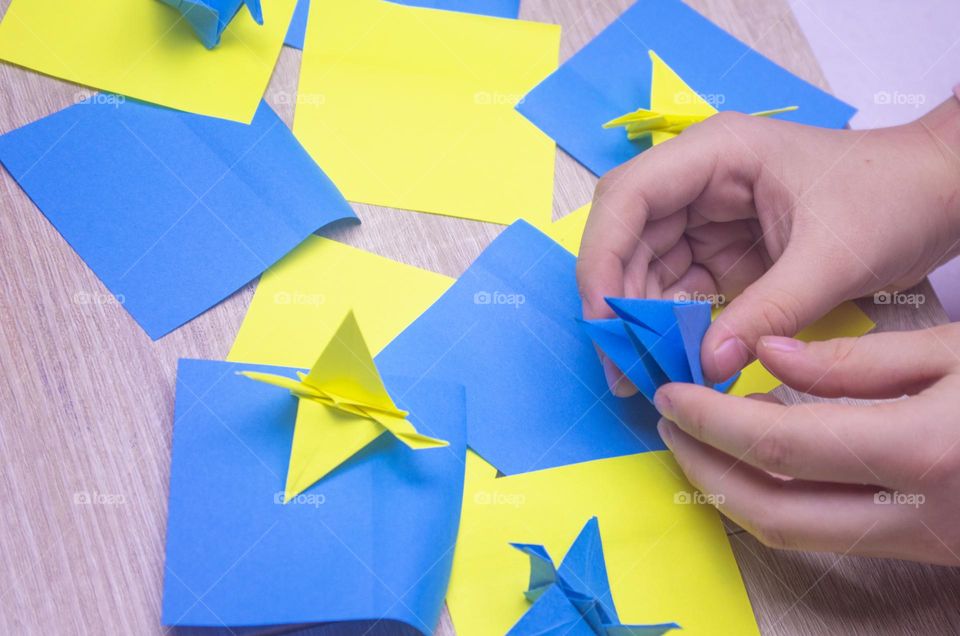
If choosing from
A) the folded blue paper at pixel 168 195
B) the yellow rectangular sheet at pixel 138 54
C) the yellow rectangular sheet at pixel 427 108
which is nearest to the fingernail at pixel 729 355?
the yellow rectangular sheet at pixel 427 108

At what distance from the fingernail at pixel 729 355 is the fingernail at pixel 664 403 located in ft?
0.14

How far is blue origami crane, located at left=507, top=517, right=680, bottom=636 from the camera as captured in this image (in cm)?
54

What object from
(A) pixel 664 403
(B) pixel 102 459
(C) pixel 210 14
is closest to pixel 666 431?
(A) pixel 664 403

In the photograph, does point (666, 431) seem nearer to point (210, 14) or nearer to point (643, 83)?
point (643, 83)

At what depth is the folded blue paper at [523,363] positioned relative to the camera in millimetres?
632

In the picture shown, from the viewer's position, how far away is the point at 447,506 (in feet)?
1.91

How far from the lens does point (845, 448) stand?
514 millimetres

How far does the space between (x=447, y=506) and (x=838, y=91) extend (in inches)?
30.2

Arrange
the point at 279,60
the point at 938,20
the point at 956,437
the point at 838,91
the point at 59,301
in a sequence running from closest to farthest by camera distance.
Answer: the point at 956,437
the point at 59,301
the point at 279,60
the point at 838,91
the point at 938,20

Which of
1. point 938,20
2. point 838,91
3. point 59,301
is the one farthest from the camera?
point 938,20

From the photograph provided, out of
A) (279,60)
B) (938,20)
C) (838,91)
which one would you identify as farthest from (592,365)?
(938,20)

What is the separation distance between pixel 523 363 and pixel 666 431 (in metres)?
0.12

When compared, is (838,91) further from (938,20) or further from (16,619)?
(16,619)

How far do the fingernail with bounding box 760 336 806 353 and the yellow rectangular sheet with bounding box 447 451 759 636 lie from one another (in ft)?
0.45
